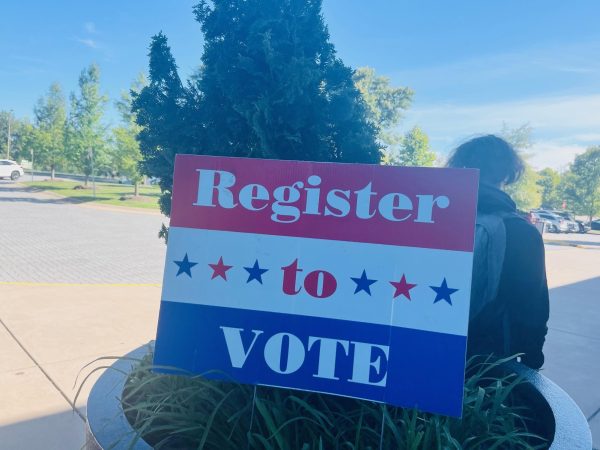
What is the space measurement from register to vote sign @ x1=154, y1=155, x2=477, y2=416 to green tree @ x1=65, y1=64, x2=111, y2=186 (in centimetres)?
2788

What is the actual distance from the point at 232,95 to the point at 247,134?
0.66 feet

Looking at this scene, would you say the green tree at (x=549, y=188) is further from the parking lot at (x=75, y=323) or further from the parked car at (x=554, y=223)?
the parking lot at (x=75, y=323)

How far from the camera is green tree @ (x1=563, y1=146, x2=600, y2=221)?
134 feet

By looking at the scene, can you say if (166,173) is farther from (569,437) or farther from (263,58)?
(569,437)

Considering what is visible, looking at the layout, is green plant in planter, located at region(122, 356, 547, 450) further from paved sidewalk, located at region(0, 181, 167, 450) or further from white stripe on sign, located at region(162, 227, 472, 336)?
paved sidewalk, located at region(0, 181, 167, 450)

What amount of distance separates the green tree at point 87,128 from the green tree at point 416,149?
17.8 m

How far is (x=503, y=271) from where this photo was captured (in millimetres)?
2156

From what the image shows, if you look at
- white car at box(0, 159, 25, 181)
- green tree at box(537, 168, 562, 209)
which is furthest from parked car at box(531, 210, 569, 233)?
white car at box(0, 159, 25, 181)

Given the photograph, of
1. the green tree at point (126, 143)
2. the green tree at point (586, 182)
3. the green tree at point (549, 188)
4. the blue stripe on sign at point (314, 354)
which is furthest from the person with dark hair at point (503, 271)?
the green tree at point (549, 188)

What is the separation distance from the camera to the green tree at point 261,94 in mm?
2135

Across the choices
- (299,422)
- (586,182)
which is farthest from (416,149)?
(299,422)

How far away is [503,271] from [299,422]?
3.88ft

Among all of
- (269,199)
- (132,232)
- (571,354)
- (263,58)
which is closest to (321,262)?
(269,199)

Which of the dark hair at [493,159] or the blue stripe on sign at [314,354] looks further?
the dark hair at [493,159]
